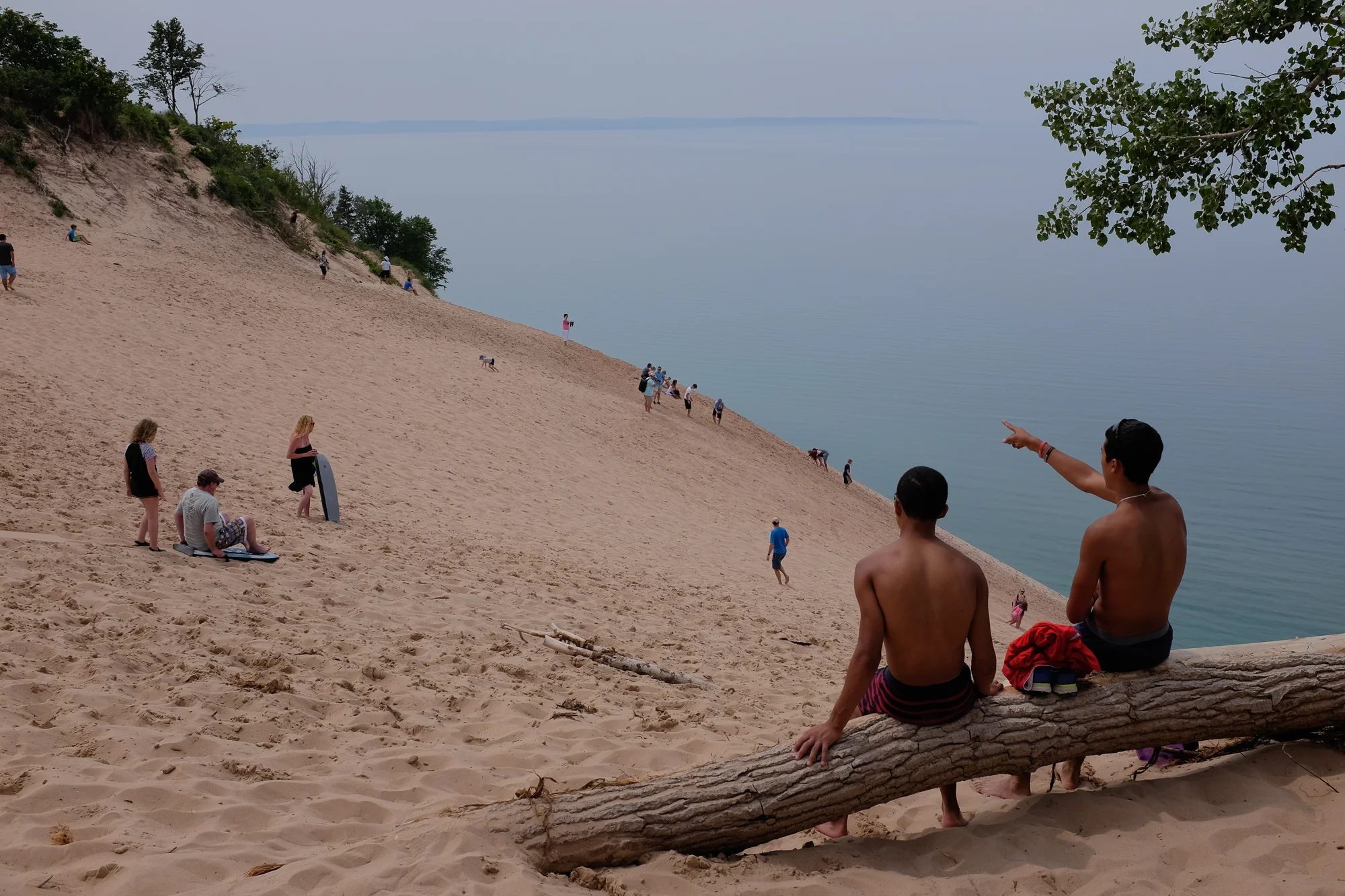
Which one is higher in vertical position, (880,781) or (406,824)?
(880,781)

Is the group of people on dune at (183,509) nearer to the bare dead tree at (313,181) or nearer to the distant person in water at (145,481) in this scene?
the distant person in water at (145,481)

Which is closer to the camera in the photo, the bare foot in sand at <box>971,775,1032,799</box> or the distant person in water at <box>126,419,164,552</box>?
the bare foot in sand at <box>971,775,1032,799</box>

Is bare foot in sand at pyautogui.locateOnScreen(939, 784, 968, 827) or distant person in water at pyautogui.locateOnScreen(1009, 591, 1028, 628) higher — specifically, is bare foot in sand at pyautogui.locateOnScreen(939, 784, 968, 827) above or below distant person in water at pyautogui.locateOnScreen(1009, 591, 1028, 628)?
above

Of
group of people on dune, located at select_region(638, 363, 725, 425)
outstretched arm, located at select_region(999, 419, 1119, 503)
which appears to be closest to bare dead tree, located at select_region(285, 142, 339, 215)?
group of people on dune, located at select_region(638, 363, 725, 425)

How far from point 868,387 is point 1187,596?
83.5m

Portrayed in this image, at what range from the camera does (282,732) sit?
5238mm

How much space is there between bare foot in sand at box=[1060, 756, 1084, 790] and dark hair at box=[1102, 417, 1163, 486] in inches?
57.0

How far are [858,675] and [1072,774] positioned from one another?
150cm

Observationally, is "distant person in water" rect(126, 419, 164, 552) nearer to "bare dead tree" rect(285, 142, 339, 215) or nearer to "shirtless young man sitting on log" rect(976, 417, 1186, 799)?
"shirtless young man sitting on log" rect(976, 417, 1186, 799)

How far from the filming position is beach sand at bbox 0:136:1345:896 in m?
3.85

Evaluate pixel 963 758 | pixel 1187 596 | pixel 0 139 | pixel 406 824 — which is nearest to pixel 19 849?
pixel 406 824

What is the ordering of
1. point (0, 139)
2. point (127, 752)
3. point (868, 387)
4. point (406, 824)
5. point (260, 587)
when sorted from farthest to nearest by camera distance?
point (868, 387) < point (0, 139) < point (260, 587) < point (127, 752) < point (406, 824)

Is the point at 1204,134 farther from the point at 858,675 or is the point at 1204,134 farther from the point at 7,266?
the point at 7,266

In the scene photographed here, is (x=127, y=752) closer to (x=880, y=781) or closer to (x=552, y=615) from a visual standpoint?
(x=880, y=781)
